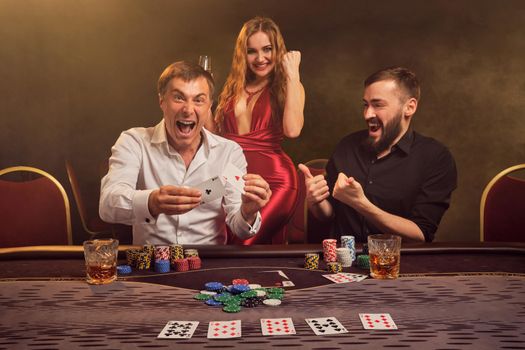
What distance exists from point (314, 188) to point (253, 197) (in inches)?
16.2

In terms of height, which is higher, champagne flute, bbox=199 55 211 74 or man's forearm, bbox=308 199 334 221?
champagne flute, bbox=199 55 211 74

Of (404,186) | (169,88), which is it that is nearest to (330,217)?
(404,186)

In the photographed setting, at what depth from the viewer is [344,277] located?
1621 mm

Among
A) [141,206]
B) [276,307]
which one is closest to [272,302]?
[276,307]

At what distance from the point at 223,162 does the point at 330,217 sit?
71 cm

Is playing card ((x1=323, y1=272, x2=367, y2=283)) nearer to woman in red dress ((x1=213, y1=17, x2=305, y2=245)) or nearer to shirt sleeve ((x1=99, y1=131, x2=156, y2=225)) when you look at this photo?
woman in red dress ((x1=213, y1=17, x2=305, y2=245))

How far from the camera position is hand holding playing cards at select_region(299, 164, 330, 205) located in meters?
2.84

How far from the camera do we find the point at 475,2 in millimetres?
2854

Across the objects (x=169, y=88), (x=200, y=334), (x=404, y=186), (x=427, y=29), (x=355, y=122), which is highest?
(x=427, y=29)

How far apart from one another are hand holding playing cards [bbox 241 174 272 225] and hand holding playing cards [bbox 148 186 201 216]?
0.26 meters

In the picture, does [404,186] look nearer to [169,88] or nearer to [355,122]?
[355,122]

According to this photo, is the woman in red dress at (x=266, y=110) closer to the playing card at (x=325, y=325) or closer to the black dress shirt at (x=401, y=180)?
the black dress shirt at (x=401, y=180)

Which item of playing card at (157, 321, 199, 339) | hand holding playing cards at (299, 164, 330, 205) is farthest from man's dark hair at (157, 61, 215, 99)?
playing card at (157, 321, 199, 339)

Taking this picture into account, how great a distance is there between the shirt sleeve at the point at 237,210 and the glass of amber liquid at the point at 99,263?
1.13m
